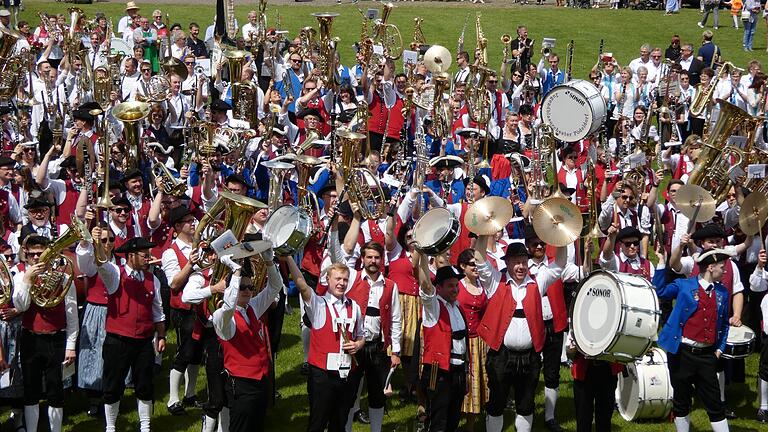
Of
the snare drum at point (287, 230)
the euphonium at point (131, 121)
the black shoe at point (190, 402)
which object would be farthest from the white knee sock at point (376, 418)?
the euphonium at point (131, 121)

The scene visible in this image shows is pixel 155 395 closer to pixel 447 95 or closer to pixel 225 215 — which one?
pixel 225 215

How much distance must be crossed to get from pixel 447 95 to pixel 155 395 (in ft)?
29.2

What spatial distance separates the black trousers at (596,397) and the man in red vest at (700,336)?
2.81ft

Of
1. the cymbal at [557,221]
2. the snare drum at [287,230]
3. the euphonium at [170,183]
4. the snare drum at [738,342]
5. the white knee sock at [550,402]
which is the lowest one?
the white knee sock at [550,402]

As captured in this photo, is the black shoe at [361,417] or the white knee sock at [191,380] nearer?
the black shoe at [361,417]

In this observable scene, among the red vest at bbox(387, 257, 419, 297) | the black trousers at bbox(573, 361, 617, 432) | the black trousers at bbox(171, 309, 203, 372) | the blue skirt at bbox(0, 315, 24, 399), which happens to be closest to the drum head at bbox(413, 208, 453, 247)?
the red vest at bbox(387, 257, 419, 297)

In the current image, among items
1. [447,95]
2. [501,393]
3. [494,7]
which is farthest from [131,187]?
[494,7]

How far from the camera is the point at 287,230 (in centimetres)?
837

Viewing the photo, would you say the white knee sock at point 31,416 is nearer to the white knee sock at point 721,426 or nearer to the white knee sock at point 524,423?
the white knee sock at point 524,423

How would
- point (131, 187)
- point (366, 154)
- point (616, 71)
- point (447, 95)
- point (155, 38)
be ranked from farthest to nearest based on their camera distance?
point (155, 38)
point (616, 71)
point (447, 95)
point (366, 154)
point (131, 187)

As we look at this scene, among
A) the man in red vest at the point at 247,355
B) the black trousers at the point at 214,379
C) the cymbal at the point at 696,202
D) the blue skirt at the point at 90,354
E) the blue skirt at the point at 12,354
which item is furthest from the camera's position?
the cymbal at the point at 696,202

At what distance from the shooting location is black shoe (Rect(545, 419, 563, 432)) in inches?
437

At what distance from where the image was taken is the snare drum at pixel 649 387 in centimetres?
1087

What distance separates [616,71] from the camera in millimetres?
22422
